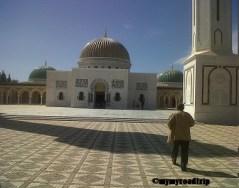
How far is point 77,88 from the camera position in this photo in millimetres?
33281

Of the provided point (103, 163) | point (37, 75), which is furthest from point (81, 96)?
point (103, 163)

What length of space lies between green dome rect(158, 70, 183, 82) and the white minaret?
3246 centimetres

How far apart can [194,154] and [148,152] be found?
3.19 ft

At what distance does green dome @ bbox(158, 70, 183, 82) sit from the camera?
163ft

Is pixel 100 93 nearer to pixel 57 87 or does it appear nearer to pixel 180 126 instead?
pixel 57 87

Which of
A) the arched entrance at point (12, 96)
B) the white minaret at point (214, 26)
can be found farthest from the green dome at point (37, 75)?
the white minaret at point (214, 26)

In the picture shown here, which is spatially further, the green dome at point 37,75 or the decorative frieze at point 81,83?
the green dome at point 37,75

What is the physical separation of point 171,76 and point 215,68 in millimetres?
33093

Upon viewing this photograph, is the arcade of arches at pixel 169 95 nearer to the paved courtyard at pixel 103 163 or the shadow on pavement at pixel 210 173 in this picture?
the paved courtyard at pixel 103 163

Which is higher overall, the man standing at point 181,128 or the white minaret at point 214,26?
the white minaret at point 214,26

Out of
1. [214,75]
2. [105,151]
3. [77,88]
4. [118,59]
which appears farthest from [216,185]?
[118,59]

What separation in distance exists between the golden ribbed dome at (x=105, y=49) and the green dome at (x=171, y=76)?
39.1 feet

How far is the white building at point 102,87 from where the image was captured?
33062mm

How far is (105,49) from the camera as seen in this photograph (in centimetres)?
3803
